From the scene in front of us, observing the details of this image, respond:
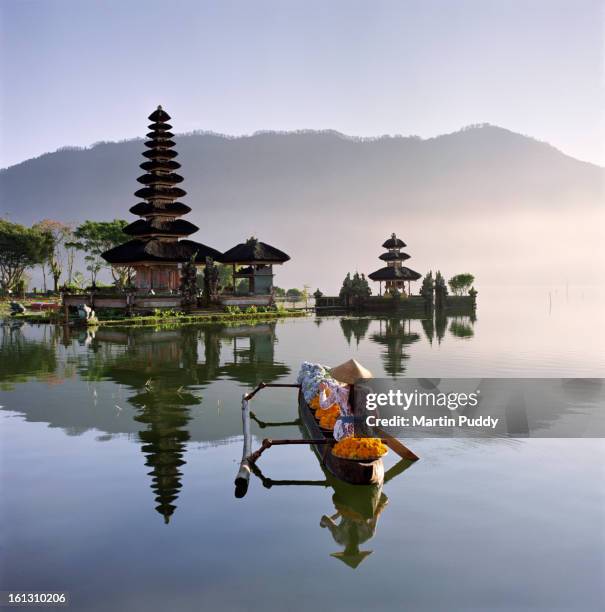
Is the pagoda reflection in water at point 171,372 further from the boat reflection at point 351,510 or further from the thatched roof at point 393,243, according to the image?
the thatched roof at point 393,243

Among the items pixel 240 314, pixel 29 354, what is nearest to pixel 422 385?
pixel 29 354

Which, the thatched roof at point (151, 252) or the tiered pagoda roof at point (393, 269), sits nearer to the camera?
the thatched roof at point (151, 252)

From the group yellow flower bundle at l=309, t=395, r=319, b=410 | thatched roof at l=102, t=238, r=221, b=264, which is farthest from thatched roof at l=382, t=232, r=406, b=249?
yellow flower bundle at l=309, t=395, r=319, b=410

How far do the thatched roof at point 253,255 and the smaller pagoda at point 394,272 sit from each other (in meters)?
15.6

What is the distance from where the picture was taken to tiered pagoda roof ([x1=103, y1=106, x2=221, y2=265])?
2228 inches

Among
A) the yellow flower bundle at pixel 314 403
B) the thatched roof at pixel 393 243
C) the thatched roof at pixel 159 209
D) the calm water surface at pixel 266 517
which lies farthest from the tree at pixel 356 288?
the yellow flower bundle at pixel 314 403

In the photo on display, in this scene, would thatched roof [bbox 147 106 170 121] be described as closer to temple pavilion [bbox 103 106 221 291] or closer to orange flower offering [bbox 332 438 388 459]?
temple pavilion [bbox 103 106 221 291]

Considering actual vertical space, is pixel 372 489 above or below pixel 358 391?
below

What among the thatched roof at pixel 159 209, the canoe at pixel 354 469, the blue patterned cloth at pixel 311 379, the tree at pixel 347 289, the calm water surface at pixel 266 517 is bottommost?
the calm water surface at pixel 266 517

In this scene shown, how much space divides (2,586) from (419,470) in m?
7.12

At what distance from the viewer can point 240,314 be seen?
52469 millimetres

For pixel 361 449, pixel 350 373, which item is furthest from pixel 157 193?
pixel 361 449

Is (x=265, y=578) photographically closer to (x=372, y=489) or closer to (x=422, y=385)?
(x=372, y=489)

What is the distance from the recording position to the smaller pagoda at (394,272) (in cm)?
7362
